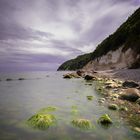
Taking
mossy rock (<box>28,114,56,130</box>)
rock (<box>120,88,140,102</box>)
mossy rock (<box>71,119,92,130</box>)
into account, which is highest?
rock (<box>120,88,140,102</box>)

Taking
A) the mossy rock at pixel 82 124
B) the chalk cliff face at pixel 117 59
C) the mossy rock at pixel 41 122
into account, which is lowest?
the mossy rock at pixel 82 124

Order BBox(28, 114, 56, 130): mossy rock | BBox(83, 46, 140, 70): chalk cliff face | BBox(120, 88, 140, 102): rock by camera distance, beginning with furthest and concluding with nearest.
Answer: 1. BBox(83, 46, 140, 70): chalk cliff face
2. BBox(120, 88, 140, 102): rock
3. BBox(28, 114, 56, 130): mossy rock

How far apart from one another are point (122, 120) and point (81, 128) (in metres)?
2.52

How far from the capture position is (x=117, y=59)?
182 ft

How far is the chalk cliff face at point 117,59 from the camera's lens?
46759 millimetres

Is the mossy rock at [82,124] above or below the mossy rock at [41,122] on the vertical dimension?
below

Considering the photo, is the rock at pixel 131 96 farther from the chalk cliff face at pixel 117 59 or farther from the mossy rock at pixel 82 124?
the chalk cliff face at pixel 117 59

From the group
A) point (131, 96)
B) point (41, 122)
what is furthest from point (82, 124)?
point (131, 96)

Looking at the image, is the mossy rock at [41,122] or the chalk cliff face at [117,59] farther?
the chalk cliff face at [117,59]

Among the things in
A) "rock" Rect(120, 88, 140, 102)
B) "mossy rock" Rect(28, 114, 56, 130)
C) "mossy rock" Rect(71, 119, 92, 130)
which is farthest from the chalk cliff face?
"mossy rock" Rect(28, 114, 56, 130)

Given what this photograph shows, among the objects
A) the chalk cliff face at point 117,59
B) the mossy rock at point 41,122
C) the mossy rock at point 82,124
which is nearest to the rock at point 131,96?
the mossy rock at point 82,124

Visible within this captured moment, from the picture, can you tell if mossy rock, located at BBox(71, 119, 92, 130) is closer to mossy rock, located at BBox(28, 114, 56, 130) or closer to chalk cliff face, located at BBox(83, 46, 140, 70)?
mossy rock, located at BBox(28, 114, 56, 130)

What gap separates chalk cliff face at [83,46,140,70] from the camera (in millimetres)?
46759

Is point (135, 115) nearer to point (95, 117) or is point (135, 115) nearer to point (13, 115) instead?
point (95, 117)
